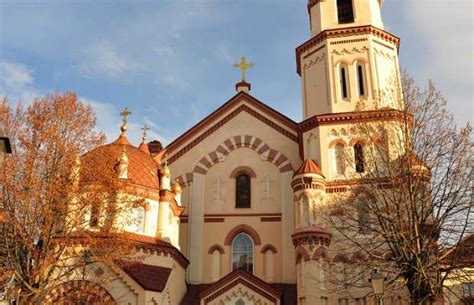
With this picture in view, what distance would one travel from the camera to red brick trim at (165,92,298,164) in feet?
99.5

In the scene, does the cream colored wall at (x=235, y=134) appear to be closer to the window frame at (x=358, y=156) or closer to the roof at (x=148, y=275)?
the window frame at (x=358, y=156)

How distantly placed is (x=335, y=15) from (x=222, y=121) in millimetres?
8931

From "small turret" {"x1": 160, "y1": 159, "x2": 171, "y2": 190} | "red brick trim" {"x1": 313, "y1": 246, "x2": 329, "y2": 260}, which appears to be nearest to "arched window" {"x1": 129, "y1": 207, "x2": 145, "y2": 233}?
"small turret" {"x1": 160, "y1": 159, "x2": 171, "y2": 190}

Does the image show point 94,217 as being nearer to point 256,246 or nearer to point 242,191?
point 256,246

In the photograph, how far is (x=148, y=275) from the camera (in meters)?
23.0

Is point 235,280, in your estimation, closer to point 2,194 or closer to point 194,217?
point 194,217

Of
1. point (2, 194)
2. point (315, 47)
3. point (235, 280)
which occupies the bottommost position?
point (235, 280)

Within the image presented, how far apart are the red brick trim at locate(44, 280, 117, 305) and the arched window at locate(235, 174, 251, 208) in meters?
9.07

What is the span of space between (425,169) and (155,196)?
12.9 m

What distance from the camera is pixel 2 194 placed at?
55.5 feet

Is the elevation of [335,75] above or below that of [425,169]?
above

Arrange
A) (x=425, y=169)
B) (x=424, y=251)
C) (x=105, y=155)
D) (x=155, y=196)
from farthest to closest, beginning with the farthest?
(x=155, y=196) < (x=105, y=155) < (x=425, y=169) < (x=424, y=251)

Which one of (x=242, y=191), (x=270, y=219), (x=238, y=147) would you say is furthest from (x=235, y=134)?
(x=270, y=219)

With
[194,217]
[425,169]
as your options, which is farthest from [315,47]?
[425,169]
